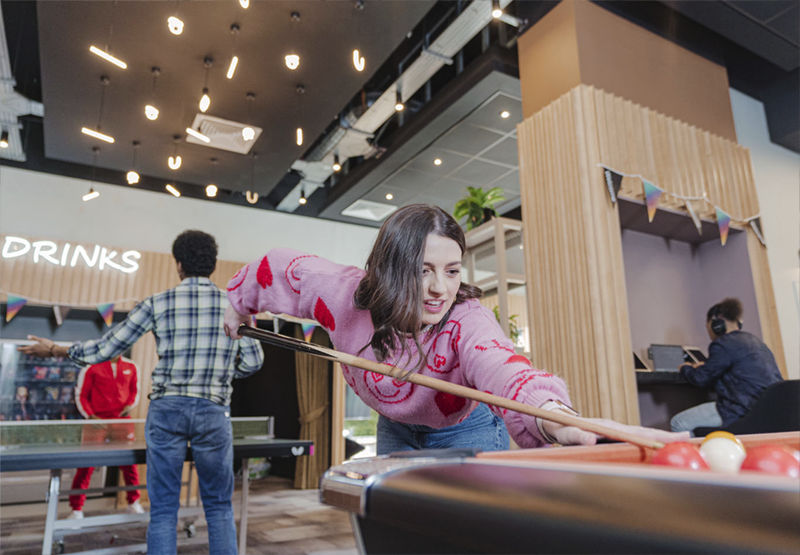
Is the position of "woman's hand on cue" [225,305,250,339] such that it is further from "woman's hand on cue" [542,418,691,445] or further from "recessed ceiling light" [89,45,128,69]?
"recessed ceiling light" [89,45,128,69]

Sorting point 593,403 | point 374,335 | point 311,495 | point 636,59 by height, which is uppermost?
point 636,59

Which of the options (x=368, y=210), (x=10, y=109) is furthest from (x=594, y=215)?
(x=10, y=109)

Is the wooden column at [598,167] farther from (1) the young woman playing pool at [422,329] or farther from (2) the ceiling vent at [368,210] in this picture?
(2) the ceiling vent at [368,210]

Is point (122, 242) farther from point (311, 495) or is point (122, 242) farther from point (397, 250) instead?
point (397, 250)

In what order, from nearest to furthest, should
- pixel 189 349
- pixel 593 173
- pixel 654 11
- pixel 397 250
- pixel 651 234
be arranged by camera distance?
pixel 397 250, pixel 189 349, pixel 593 173, pixel 651 234, pixel 654 11

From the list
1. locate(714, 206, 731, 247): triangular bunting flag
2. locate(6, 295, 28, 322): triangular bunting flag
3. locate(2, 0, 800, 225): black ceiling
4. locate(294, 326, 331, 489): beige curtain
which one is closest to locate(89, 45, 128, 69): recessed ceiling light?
locate(2, 0, 800, 225): black ceiling

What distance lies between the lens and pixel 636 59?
5.04m

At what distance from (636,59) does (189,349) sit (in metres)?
4.65

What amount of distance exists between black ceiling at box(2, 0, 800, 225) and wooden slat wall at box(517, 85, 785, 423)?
130cm

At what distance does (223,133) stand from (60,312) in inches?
120

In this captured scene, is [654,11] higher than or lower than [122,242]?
higher

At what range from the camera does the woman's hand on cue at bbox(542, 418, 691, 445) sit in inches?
34.6

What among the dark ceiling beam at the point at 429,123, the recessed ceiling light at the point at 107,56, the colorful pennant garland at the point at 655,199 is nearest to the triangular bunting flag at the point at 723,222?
the colorful pennant garland at the point at 655,199

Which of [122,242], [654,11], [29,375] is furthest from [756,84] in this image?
[29,375]
